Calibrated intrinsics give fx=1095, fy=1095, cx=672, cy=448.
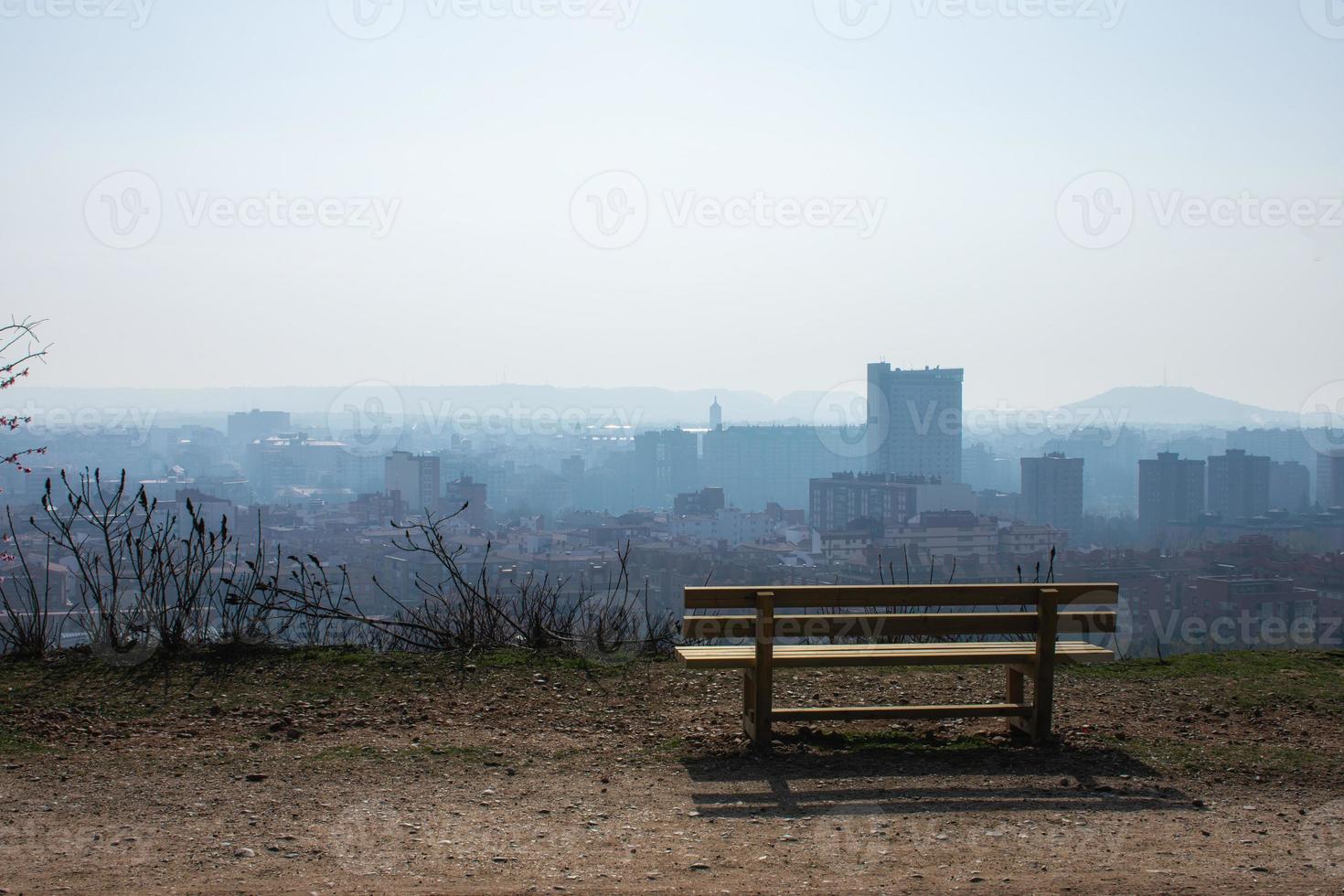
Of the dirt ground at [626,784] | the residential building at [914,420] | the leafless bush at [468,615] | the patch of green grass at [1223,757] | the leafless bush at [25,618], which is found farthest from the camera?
the residential building at [914,420]

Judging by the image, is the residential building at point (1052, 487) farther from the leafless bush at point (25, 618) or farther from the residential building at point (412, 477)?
the leafless bush at point (25, 618)

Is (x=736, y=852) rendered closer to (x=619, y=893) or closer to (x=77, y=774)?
(x=619, y=893)

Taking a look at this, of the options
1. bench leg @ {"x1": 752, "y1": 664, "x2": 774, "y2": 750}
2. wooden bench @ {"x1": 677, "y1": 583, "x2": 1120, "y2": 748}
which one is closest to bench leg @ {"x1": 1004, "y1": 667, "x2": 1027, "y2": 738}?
wooden bench @ {"x1": 677, "y1": 583, "x2": 1120, "y2": 748}

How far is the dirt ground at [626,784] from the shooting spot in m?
4.47

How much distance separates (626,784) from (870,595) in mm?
1795

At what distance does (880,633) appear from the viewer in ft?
21.1

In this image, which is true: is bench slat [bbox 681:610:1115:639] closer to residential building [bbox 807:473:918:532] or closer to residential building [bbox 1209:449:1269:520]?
residential building [bbox 807:473:918:532]

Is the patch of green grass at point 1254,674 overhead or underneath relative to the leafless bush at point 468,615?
underneath

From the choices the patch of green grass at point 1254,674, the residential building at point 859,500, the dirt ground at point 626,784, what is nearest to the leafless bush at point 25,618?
the dirt ground at point 626,784

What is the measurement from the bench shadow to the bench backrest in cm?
68

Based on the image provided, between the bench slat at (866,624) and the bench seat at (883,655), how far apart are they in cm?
11

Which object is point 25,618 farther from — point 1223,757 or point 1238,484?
point 1238,484

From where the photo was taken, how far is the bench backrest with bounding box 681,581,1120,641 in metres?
6.34

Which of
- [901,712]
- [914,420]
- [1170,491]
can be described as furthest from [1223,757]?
[914,420]
